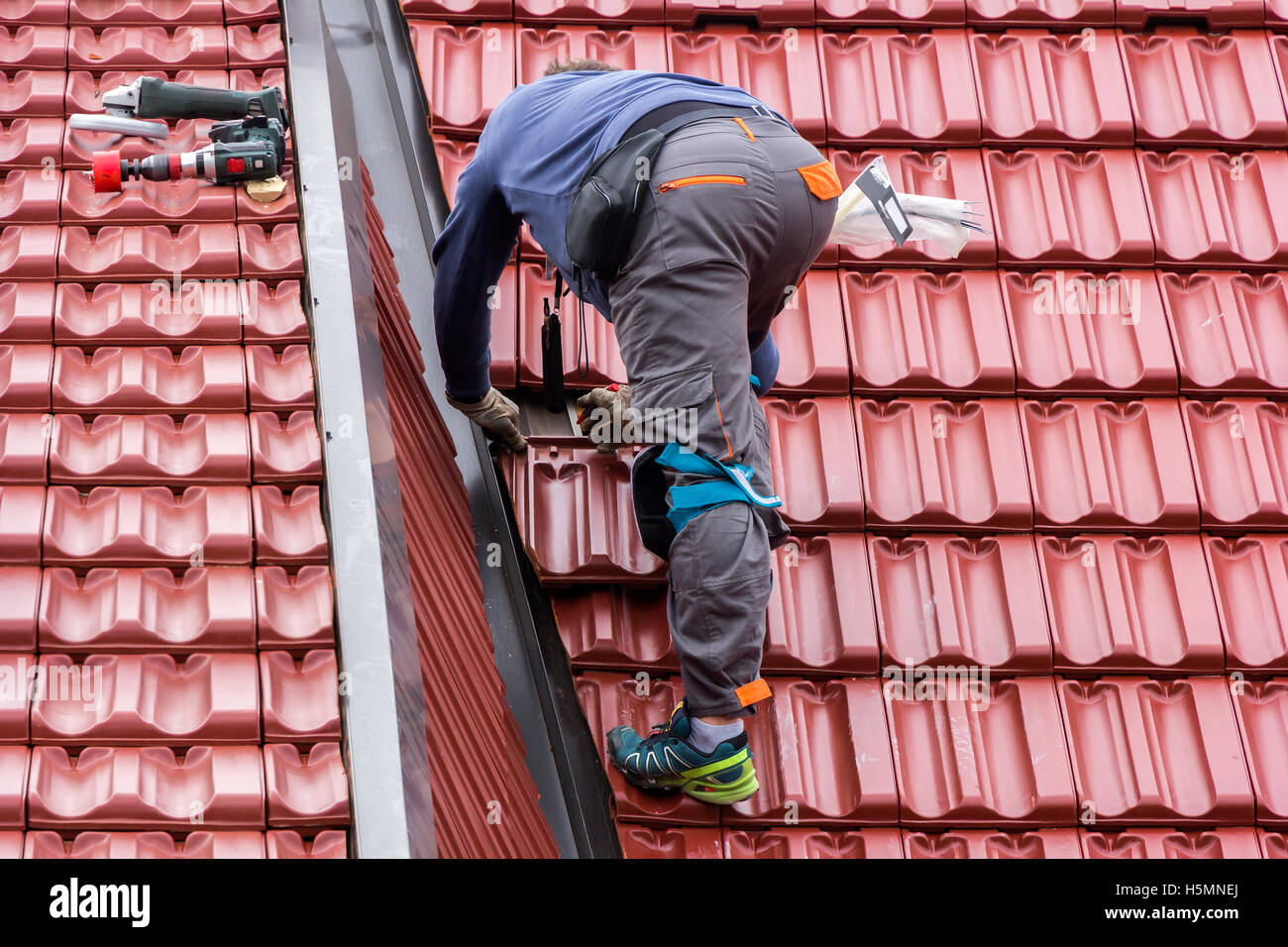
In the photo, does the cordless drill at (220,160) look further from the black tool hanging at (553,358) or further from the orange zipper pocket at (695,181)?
the orange zipper pocket at (695,181)

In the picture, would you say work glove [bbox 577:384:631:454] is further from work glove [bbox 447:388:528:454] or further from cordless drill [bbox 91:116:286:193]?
cordless drill [bbox 91:116:286:193]

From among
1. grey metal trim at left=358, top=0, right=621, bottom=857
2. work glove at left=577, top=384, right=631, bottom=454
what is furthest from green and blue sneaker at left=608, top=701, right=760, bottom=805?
work glove at left=577, top=384, right=631, bottom=454

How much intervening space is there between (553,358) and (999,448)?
1267 millimetres

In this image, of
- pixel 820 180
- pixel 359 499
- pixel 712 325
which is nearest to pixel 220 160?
pixel 359 499

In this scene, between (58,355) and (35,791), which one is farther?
(58,355)

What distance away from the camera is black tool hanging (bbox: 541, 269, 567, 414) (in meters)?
3.74

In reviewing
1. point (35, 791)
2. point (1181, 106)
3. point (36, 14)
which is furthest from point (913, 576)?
point (36, 14)

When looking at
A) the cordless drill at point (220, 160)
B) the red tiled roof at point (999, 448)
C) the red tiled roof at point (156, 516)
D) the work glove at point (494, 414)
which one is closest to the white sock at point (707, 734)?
the red tiled roof at point (999, 448)

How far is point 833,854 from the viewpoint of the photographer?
3287 mm

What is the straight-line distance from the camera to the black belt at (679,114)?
3.15 m

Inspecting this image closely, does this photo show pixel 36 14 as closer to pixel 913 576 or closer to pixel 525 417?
pixel 525 417

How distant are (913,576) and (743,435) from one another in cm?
80

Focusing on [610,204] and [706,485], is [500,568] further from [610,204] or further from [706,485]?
[610,204]

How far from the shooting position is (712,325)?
3064 mm
